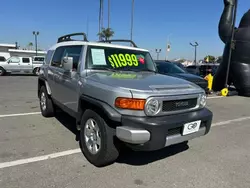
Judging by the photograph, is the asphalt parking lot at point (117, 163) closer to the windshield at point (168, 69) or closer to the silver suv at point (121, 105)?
the silver suv at point (121, 105)

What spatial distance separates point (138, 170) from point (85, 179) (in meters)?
0.78

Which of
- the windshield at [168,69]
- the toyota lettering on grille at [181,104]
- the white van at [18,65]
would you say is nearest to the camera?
the toyota lettering on grille at [181,104]

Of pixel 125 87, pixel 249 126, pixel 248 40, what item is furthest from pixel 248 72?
pixel 125 87

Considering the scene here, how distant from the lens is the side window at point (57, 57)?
514 centimetres

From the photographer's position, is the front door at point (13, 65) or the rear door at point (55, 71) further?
the front door at point (13, 65)

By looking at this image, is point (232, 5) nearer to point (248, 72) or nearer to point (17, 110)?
point (248, 72)

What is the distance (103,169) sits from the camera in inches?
130

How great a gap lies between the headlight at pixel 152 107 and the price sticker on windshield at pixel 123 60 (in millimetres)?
1431

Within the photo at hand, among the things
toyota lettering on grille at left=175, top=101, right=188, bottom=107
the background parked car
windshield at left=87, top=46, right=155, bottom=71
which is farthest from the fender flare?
the background parked car

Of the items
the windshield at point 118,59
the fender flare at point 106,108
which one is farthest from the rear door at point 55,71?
the fender flare at point 106,108

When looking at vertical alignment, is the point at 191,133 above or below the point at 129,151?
above

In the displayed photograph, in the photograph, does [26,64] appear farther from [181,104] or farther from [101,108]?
[181,104]

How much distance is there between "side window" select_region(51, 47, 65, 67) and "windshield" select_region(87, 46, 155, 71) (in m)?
1.31

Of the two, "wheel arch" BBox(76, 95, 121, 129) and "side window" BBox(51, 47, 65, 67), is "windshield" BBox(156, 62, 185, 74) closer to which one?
"side window" BBox(51, 47, 65, 67)
